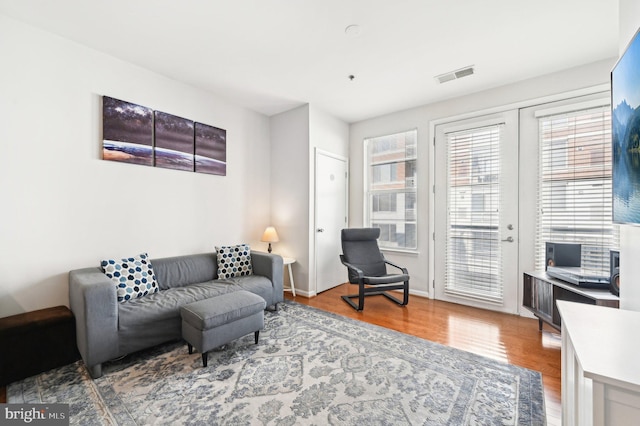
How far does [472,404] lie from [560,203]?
247 cm

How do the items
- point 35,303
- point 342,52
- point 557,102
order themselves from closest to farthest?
point 35,303, point 342,52, point 557,102

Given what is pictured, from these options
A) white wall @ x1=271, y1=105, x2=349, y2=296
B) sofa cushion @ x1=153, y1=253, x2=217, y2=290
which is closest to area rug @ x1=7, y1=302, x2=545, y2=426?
sofa cushion @ x1=153, y1=253, x2=217, y2=290

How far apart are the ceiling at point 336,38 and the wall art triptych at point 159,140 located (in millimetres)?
506

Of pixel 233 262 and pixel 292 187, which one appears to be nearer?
pixel 233 262

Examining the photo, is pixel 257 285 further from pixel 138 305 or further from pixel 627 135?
pixel 627 135

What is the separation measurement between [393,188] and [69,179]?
153 inches

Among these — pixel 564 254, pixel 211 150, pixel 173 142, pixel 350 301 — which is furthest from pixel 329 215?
pixel 564 254

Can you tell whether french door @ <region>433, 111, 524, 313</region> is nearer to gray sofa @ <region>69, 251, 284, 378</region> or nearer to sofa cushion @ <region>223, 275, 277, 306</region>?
sofa cushion @ <region>223, 275, 277, 306</region>

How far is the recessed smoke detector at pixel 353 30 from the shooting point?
225 centimetres

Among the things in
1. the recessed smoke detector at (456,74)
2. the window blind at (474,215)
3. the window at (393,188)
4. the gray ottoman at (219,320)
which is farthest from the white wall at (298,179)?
the window blind at (474,215)

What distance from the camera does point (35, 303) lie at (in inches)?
88.9

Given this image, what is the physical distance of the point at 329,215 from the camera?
4258mm

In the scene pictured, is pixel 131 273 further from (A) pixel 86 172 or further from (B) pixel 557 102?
(B) pixel 557 102

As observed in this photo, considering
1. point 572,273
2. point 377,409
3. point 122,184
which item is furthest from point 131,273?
point 572,273
